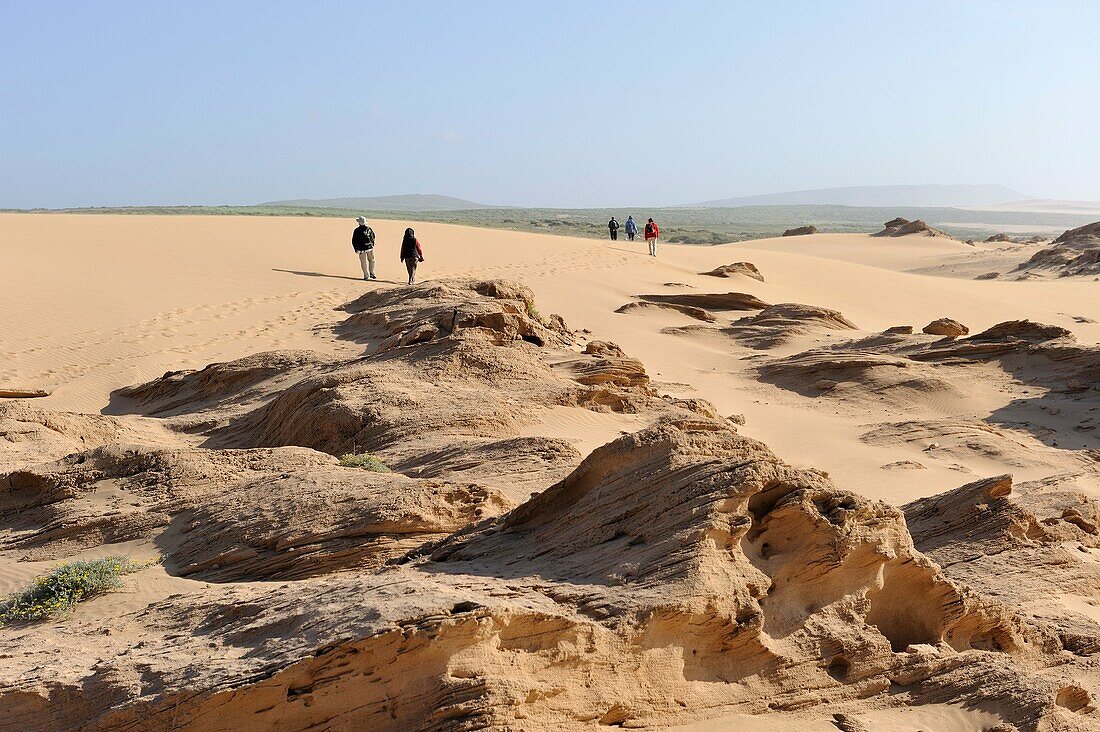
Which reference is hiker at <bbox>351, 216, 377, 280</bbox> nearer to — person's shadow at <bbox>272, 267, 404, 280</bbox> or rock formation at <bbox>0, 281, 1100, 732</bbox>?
person's shadow at <bbox>272, 267, 404, 280</bbox>

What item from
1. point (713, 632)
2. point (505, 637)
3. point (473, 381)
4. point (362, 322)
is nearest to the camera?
point (505, 637)

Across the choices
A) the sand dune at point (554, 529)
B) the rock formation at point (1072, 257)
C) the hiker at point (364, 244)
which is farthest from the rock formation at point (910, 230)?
the sand dune at point (554, 529)

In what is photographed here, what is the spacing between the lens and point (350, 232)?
3262 cm

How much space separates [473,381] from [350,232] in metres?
23.2

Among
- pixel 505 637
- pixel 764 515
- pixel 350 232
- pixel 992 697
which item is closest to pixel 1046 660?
pixel 992 697

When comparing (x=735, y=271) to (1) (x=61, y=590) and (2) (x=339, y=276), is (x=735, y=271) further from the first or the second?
(1) (x=61, y=590)

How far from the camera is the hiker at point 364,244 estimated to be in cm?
2158

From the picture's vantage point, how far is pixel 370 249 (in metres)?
22.3

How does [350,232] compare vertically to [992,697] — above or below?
above

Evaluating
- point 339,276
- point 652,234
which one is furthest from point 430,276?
point 652,234

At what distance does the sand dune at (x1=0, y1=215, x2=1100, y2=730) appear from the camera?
419 cm

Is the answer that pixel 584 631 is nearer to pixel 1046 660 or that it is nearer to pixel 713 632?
pixel 713 632

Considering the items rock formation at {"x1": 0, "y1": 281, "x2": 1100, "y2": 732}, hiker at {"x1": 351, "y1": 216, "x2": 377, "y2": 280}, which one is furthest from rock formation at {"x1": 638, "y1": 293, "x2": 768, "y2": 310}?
rock formation at {"x1": 0, "y1": 281, "x2": 1100, "y2": 732}

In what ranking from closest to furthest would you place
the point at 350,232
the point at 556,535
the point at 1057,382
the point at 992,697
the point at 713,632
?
the point at 713,632
the point at 992,697
the point at 556,535
the point at 1057,382
the point at 350,232
